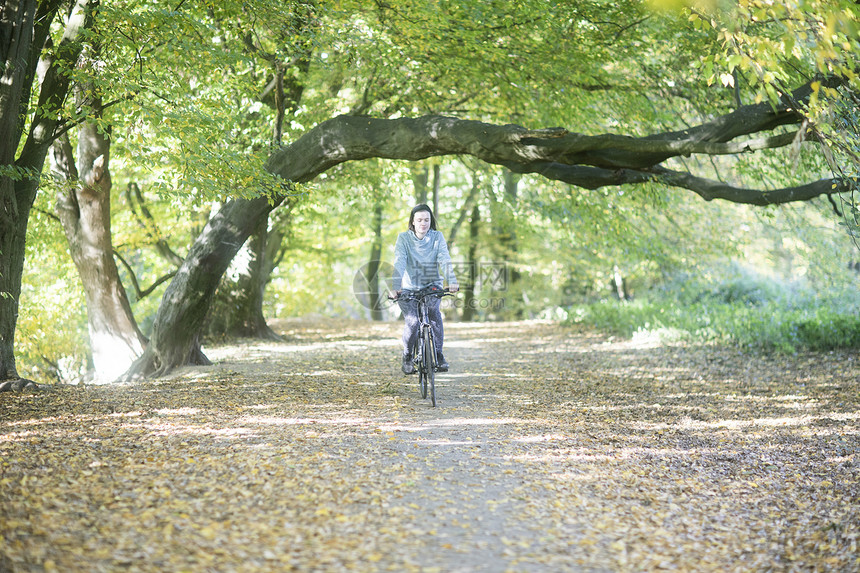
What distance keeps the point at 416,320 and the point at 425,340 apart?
0.31 metres

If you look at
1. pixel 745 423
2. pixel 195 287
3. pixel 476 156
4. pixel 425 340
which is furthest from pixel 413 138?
pixel 745 423

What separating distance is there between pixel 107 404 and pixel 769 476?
591 centimetres

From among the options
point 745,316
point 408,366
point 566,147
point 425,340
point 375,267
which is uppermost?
point 566,147

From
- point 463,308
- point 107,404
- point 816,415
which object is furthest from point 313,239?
point 816,415

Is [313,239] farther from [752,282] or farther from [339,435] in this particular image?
[339,435]

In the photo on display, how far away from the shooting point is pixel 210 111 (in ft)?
29.5

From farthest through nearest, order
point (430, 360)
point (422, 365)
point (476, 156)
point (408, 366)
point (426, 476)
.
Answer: point (476, 156), point (408, 366), point (422, 365), point (430, 360), point (426, 476)

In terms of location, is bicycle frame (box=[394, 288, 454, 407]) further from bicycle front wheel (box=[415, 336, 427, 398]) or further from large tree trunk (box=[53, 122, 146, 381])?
large tree trunk (box=[53, 122, 146, 381])

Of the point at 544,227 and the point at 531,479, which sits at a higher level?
the point at 544,227

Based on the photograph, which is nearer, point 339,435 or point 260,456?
point 260,456

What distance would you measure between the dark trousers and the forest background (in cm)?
188

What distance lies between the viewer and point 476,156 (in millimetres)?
8172

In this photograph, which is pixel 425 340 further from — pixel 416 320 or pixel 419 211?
pixel 419 211

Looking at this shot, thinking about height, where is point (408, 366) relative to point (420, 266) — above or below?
below
